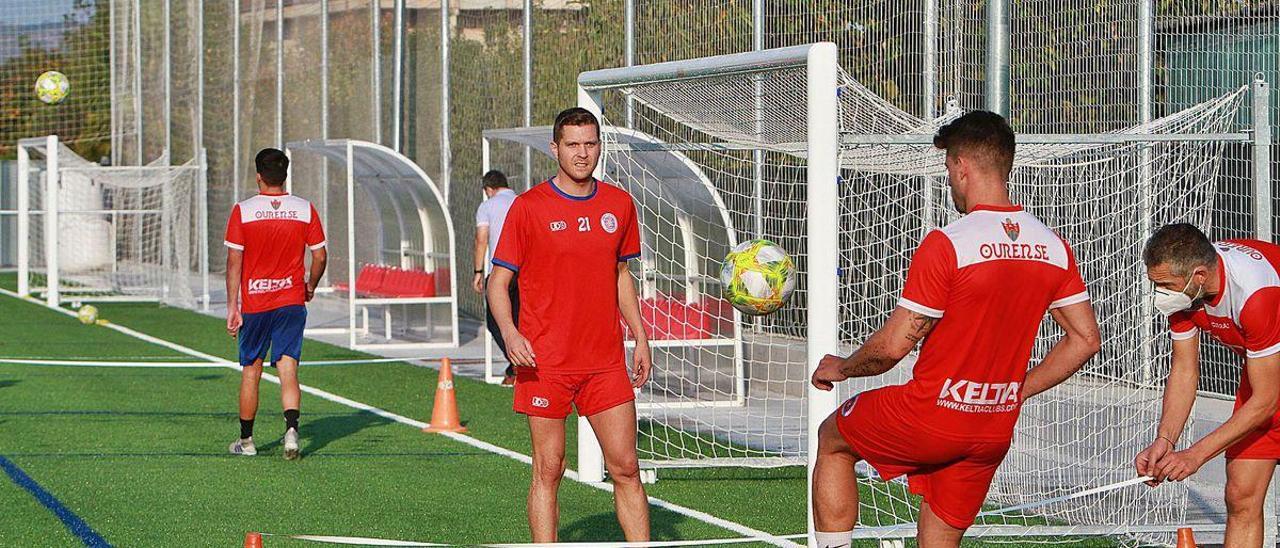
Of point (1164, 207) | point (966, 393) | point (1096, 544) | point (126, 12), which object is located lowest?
point (1096, 544)

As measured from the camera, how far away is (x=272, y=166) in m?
10.7

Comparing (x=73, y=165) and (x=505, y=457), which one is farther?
(x=73, y=165)

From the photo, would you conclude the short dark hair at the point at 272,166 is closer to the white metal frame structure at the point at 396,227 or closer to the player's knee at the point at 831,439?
the player's knee at the point at 831,439

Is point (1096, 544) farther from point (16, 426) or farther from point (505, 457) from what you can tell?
point (16, 426)

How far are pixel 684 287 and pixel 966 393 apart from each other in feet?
28.2

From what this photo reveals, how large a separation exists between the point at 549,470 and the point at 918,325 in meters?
2.08

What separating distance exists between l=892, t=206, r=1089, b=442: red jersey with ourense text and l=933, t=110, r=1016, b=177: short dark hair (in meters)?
0.18

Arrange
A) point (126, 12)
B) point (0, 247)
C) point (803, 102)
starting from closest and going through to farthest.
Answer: point (803, 102) → point (126, 12) → point (0, 247)

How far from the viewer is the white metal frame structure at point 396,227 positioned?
19.4 metres

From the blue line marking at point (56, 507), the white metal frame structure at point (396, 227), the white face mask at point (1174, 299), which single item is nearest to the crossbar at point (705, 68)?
the white face mask at point (1174, 299)

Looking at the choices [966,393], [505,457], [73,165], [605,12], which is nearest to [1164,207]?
[966,393]

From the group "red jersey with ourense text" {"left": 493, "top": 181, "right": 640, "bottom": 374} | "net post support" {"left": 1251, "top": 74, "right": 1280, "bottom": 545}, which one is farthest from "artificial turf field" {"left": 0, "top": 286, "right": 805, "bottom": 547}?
"net post support" {"left": 1251, "top": 74, "right": 1280, "bottom": 545}

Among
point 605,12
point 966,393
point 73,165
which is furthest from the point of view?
point 73,165

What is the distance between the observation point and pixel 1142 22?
439 inches
